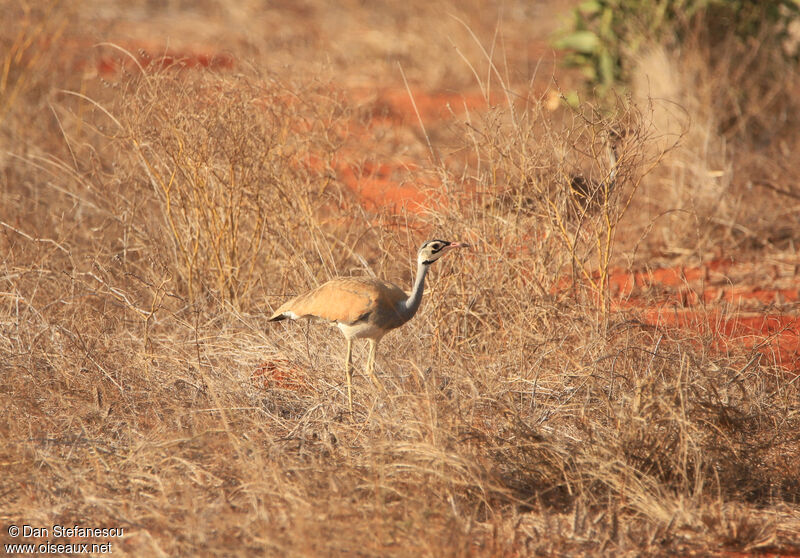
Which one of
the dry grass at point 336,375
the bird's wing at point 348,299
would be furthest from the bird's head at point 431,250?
the dry grass at point 336,375

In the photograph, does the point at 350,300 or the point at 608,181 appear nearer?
the point at 350,300

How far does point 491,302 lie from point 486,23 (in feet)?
32.9

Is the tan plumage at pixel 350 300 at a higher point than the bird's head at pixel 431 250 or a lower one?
lower

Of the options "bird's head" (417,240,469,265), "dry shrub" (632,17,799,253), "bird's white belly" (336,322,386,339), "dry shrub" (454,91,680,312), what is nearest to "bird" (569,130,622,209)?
"dry shrub" (454,91,680,312)

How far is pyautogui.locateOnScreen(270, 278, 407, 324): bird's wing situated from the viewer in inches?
156

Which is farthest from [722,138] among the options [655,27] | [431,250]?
[431,250]

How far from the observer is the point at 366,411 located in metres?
4.09

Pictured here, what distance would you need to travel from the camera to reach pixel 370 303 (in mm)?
3951

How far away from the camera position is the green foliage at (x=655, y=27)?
323 inches

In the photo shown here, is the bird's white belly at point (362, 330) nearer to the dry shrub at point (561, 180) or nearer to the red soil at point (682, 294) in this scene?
the red soil at point (682, 294)

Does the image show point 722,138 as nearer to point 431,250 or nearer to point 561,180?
point 561,180

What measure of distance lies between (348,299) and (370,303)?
4.7 inches

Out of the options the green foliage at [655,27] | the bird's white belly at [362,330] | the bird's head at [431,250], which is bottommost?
the bird's white belly at [362,330]

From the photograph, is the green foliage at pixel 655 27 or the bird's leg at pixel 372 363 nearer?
the bird's leg at pixel 372 363
